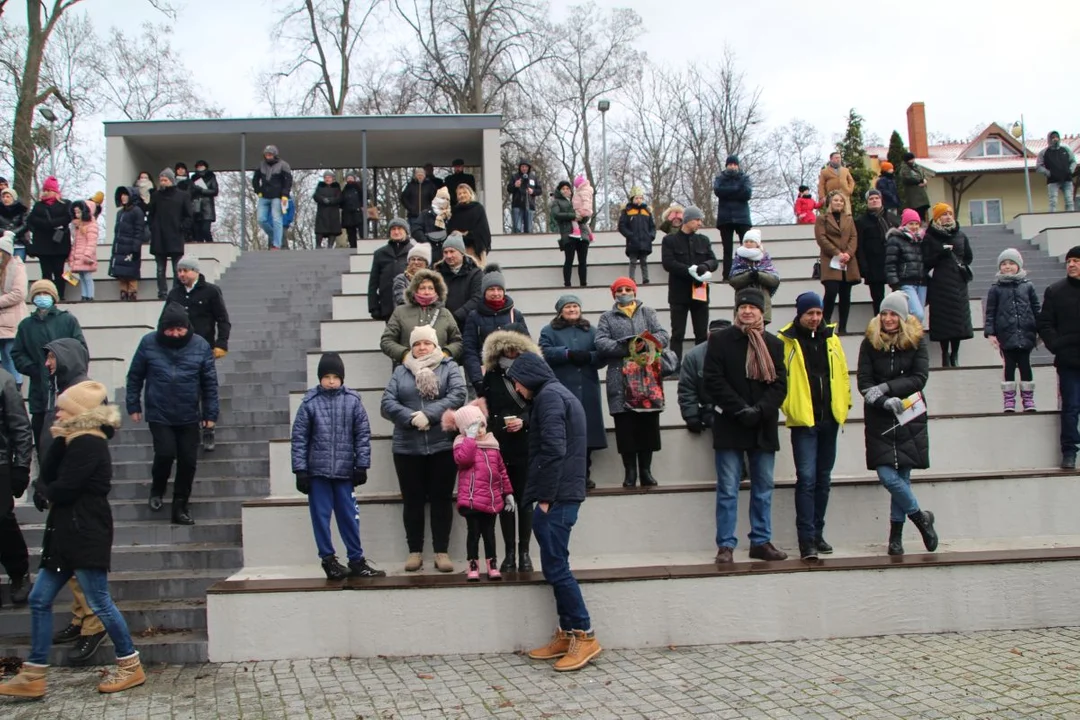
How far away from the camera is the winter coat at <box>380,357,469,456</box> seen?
688 cm

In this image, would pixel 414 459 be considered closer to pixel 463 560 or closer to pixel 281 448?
pixel 463 560

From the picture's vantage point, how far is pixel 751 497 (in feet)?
22.8

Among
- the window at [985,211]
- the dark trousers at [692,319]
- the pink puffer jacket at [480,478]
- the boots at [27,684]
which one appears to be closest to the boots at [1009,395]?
the dark trousers at [692,319]

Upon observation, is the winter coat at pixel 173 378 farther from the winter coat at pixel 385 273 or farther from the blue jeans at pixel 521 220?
the blue jeans at pixel 521 220

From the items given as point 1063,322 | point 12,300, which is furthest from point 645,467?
point 12,300

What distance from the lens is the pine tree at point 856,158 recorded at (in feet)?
103

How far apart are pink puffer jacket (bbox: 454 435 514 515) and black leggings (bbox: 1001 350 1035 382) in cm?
548

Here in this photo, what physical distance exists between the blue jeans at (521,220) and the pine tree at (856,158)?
14.8 metres

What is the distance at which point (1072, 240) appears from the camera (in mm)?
14094

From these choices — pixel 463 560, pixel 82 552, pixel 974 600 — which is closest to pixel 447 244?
pixel 463 560

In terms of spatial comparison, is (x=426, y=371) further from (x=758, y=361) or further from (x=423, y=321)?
(x=758, y=361)

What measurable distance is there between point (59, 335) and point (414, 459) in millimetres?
3909

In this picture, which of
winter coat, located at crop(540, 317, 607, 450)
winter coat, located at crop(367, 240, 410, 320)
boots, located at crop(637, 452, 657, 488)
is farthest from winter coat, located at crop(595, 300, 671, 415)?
winter coat, located at crop(367, 240, 410, 320)

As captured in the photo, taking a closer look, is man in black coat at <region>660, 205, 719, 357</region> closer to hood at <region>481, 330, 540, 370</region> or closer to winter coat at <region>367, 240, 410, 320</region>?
winter coat at <region>367, 240, 410, 320</region>
